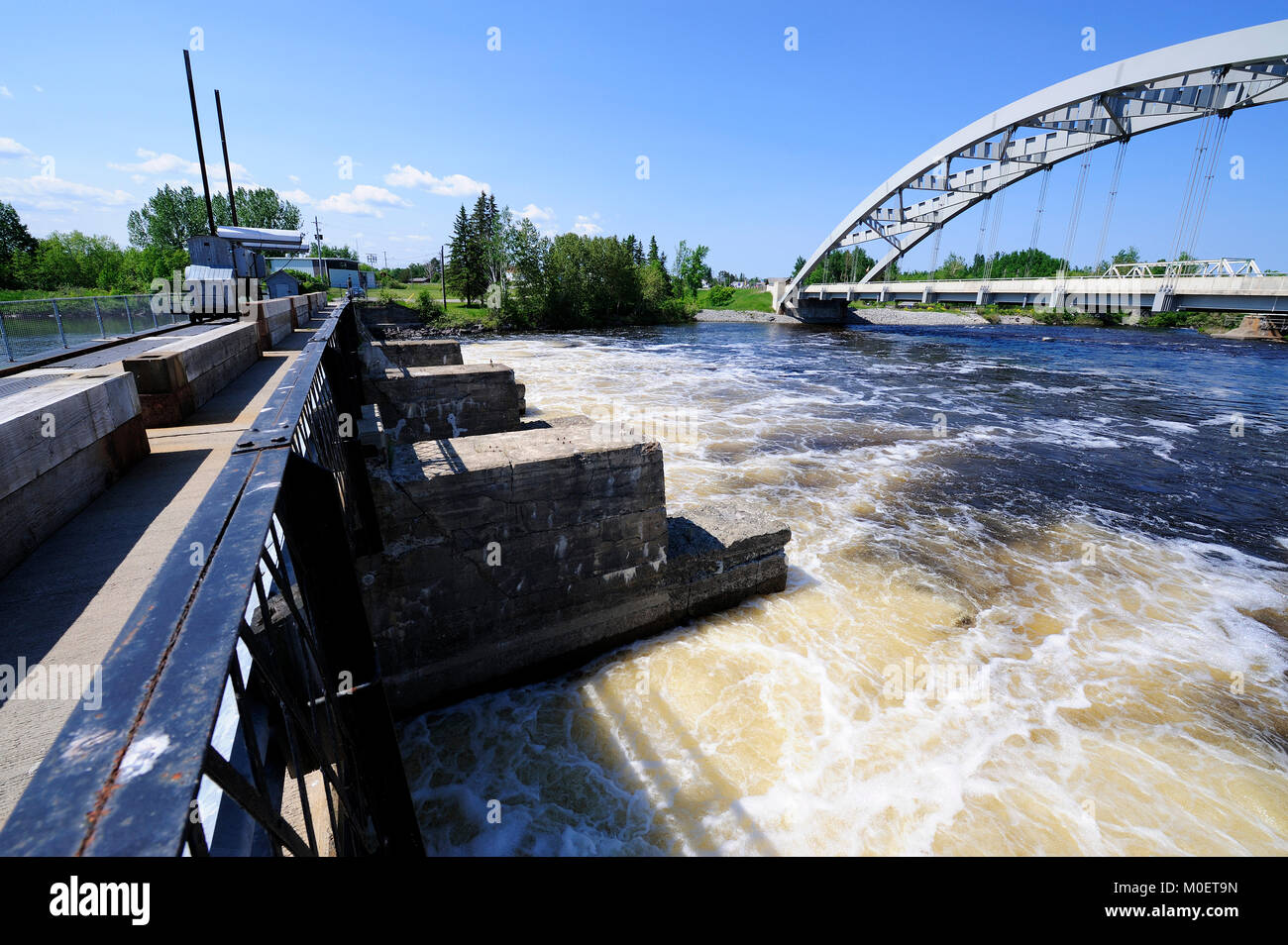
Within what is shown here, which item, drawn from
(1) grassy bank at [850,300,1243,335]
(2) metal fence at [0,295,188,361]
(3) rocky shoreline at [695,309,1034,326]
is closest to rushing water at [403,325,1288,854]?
(2) metal fence at [0,295,188,361]

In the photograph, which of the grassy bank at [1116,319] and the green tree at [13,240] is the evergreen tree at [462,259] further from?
the grassy bank at [1116,319]

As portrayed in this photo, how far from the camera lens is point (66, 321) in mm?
11125

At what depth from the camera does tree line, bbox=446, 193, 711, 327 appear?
65062 mm

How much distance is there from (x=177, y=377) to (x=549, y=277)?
211ft

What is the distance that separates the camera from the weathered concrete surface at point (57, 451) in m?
2.88

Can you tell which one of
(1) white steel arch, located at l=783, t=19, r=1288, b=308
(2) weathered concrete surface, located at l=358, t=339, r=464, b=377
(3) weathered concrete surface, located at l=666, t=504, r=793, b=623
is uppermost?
(1) white steel arch, located at l=783, t=19, r=1288, b=308

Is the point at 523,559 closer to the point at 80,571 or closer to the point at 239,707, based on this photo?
the point at 80,571

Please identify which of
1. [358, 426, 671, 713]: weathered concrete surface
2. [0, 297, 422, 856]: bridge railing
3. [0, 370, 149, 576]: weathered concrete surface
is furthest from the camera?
[358, 426, 671, 713]: weathered concrete surface

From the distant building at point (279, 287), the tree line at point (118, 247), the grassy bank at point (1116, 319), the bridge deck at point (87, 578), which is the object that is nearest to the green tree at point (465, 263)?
the tree line at point (118, 247)

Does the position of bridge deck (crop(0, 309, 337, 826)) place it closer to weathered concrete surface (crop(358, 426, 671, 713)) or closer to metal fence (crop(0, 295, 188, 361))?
weathered concrete surface (crop(358, 426, 671, 713))

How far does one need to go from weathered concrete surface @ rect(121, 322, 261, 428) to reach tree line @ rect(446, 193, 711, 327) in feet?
192

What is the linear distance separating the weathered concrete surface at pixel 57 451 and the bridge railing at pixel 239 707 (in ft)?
3.45

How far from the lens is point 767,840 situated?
5.06 meters
